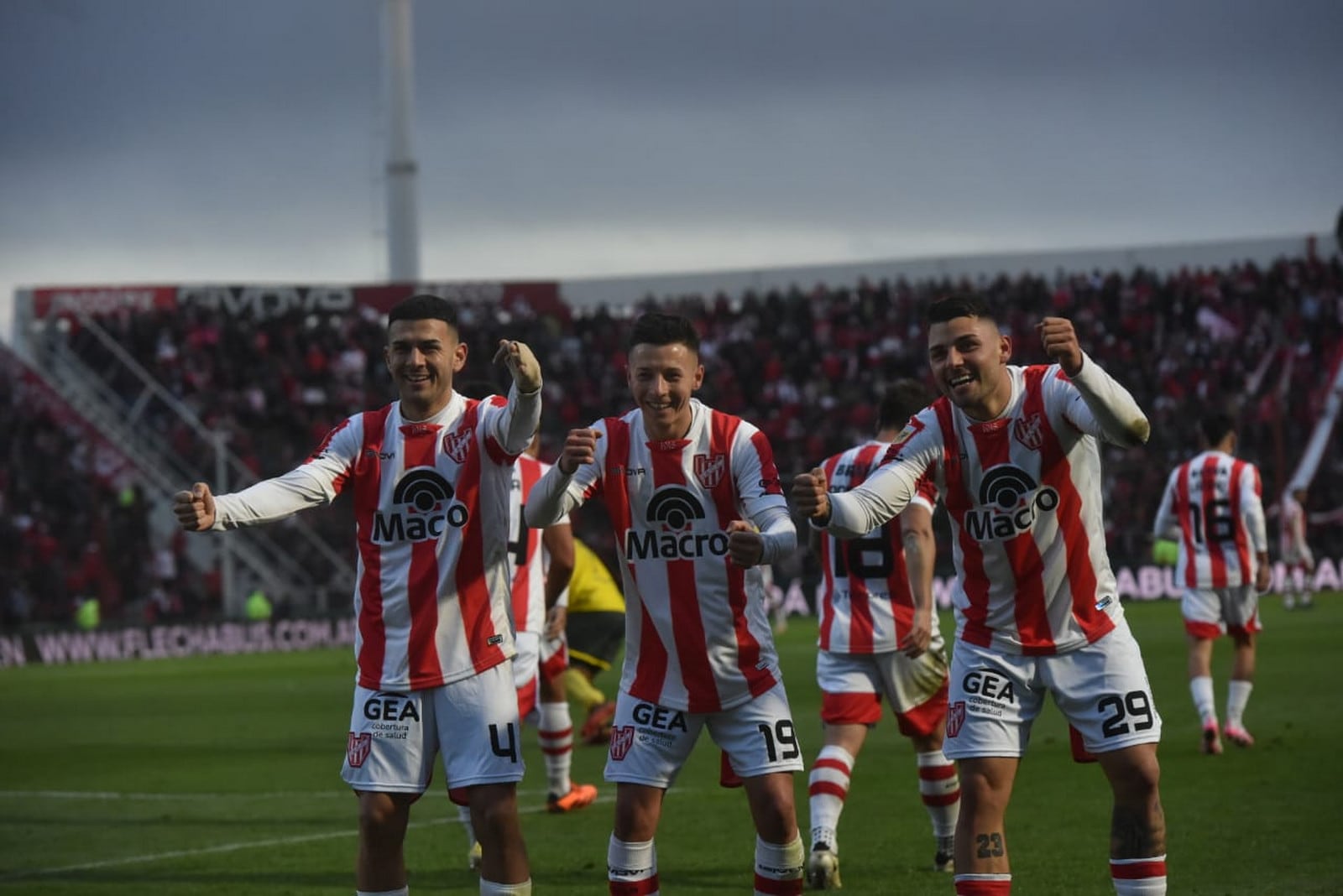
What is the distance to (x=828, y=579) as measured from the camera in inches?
391

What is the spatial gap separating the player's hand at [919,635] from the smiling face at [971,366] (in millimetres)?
2616

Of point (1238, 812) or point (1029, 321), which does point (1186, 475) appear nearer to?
point (1238, 812)

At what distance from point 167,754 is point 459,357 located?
1136 centimetres

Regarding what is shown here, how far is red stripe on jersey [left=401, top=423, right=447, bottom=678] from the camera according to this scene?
6.64 metres

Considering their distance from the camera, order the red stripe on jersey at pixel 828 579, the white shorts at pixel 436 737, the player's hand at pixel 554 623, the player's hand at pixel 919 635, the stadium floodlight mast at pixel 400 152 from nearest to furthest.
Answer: the white shorts at pixel 436 737 < the player's hand at pixel 919 635 < the red stripe on jersey at pixel 828 579 < the player's hand at pixel 554 623 < the stadium floodlight mast at pixel 400 152

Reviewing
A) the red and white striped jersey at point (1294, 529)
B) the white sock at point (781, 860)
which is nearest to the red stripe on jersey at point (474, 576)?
the white sock at point (781, 860)

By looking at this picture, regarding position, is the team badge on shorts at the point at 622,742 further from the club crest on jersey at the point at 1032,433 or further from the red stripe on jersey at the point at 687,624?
the club crest on jersey at the point at 1032,433

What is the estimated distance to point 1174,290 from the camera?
1769 inches

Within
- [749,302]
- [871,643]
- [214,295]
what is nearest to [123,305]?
[214,295]

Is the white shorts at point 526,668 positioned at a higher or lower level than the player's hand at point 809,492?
lower

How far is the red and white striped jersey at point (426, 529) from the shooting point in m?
6.66

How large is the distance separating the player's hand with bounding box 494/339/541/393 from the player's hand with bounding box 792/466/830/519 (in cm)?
100

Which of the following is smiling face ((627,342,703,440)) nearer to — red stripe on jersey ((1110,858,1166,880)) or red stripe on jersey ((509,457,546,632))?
red stripe on jersey ((1110,858,1166,880))

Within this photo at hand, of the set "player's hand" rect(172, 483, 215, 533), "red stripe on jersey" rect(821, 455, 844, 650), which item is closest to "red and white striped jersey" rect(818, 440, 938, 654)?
"red stripe on jersey" rect(821, 455, 844, 650)
